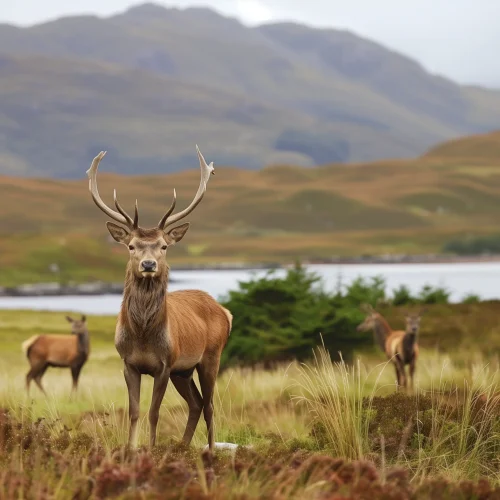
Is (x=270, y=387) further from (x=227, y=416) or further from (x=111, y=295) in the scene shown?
(x=111, y=295)

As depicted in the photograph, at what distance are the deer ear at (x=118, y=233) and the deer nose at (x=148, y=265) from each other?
23.0 inches

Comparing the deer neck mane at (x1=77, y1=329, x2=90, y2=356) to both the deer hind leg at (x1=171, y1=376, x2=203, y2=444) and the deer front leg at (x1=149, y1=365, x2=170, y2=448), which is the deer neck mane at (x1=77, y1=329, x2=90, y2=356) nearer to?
the deer hind leg at (x1=171, y1=376, x2=203, y2=444)

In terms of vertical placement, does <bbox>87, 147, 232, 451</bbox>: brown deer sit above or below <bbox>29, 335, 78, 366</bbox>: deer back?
above

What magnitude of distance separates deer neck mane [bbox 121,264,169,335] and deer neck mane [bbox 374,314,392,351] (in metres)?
10.8

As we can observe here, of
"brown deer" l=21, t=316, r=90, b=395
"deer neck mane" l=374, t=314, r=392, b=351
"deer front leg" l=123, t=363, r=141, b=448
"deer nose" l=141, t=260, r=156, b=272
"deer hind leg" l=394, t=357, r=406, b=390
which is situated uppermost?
"deer nose" l=141, t=260, r=156, b=272

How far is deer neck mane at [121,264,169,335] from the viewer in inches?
346

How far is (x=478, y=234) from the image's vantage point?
193 metres

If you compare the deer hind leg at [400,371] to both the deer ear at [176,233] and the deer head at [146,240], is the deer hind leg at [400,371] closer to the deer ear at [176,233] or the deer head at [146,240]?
the deer ear at [176,233]

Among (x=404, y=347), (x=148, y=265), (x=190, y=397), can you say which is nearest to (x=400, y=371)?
(x=404, y=347)

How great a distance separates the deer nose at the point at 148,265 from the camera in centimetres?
846

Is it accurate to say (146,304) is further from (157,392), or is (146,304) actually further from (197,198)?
(197,198)

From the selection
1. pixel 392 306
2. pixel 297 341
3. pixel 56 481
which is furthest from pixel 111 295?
pixel 56 481

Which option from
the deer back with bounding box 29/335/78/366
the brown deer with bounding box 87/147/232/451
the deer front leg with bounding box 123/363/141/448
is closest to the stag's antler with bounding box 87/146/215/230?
the brown deer with bounding box 87/147/232/451

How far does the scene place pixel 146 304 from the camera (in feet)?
28.9
